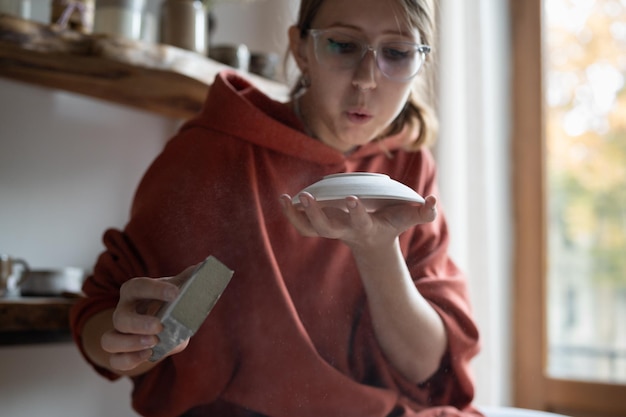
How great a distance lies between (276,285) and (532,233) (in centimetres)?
51

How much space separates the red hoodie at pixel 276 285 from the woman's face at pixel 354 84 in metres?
0.02

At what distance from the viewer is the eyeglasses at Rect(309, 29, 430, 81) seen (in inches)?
23.0

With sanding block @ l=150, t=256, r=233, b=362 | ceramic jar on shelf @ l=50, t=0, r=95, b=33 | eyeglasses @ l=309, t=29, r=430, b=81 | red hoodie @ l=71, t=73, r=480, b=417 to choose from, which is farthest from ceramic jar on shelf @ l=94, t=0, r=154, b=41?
sanding block @ l=150, t=256, r=233, b=362

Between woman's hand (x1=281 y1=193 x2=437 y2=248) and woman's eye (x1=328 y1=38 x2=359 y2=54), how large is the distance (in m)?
0.13

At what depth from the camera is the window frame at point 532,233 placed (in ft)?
3.08

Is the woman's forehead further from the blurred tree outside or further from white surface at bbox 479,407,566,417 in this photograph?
the blurred tree outside

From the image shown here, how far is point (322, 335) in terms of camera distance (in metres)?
0.62

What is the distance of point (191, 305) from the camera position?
0.51 metres

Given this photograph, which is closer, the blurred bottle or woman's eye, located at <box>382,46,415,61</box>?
woman's eye, located at <box>382,46,415,61</box>

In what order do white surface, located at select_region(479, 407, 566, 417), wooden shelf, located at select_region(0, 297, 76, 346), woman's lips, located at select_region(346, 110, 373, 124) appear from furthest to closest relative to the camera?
1. wooden shelf, located at select_region(0, 297, 76, 346)
2. white surface, located at select_region(479, 407, 566, 417)
3. woman's lips, located at select_region(346, 110, 373, 124)

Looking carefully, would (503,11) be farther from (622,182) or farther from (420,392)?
(622,182)

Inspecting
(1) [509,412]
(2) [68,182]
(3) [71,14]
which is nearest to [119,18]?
(3) [71,14]

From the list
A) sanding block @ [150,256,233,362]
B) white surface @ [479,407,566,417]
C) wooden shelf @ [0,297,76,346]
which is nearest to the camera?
sanding block @ [150,256,233,362]

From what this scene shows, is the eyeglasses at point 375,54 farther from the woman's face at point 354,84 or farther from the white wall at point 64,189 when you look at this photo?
the white wall at point 64,189
